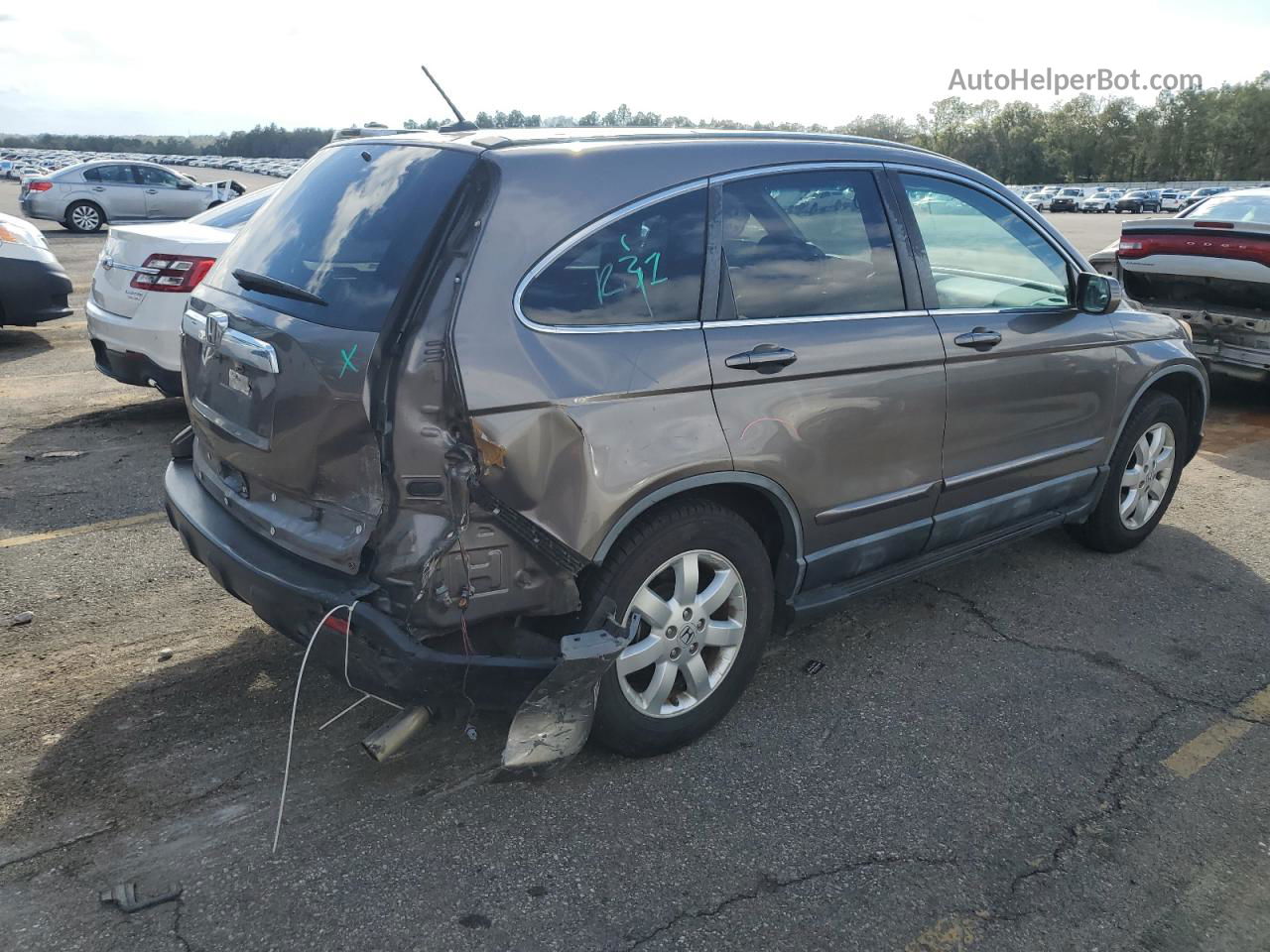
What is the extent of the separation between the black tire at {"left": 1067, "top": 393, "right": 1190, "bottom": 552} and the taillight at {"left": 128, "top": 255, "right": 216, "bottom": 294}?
17.3ft

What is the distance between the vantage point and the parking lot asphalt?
2627 mm

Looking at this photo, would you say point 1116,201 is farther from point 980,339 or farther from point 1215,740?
point 1215,740

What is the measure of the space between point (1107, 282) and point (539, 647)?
3.09 meters

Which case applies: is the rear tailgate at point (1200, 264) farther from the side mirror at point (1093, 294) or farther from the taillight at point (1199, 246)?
the side mirror at point (1093, 294)

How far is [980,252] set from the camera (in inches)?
163

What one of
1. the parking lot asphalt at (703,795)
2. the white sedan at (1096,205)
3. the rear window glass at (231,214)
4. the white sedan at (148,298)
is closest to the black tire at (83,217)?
the rear window glass at (231,214)

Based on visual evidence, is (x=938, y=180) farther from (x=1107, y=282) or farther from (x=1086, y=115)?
(x=1086, y=115)

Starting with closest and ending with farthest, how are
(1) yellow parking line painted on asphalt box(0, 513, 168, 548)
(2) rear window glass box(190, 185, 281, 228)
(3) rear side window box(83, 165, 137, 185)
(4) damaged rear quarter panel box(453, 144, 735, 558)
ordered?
(4) damaged rear quarter panel box(453, 144, 735, 558) < (1) yellow parking line painted on asphalt box(0, 513, 168, 548) < (2) rear window glass box(190, 185, 281, 228) < (3) rear side window box(83, 165, 137, 185)

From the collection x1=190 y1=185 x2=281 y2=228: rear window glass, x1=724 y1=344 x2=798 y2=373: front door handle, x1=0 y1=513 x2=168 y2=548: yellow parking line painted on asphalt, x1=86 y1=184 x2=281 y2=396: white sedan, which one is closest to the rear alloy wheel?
x1=190 y1=185 x2=281 y2=228: rear window glass

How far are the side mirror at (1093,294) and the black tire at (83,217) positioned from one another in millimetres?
24054

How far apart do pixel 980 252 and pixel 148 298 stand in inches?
196

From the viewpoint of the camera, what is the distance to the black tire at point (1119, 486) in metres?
4.89

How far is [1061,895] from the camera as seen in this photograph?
2775mm

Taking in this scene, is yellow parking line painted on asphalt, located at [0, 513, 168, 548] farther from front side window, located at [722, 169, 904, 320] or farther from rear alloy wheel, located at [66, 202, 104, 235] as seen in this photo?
rear alloy wheel, located at [66, 202, 104, 235]
